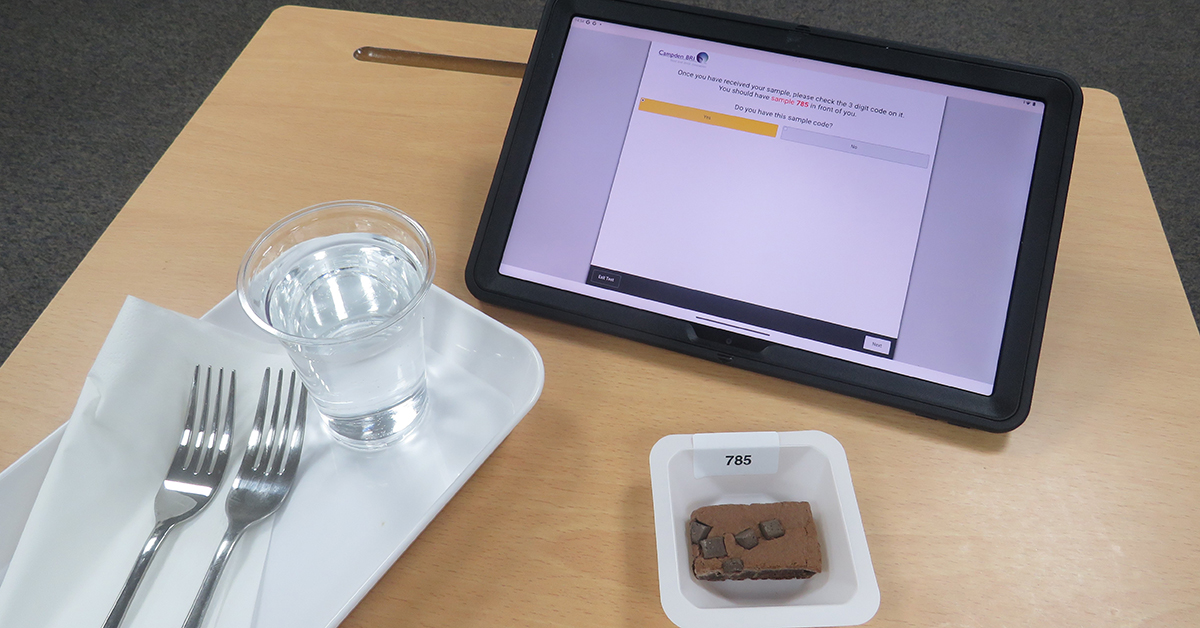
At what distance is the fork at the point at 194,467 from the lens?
434mm

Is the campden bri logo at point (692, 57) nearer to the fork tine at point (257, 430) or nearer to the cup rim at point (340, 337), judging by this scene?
the cup rim at point (340, 337)

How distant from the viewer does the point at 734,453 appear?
0.48m

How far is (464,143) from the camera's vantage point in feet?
2.24

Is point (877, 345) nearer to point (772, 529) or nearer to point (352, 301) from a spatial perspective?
point (772, 529)

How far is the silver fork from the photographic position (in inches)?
17.2

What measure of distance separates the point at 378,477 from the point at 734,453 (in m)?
0.23

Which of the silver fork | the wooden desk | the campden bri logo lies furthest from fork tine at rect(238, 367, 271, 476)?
the campden bri logo

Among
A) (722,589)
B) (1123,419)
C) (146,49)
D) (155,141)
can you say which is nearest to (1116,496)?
(1123,419)

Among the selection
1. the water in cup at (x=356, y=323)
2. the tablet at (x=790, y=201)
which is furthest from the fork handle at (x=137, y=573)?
the tablet at (x=790, y=201)

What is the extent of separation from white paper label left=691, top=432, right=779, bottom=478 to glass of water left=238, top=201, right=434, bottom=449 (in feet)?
0.64

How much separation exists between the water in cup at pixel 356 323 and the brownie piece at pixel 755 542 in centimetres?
21

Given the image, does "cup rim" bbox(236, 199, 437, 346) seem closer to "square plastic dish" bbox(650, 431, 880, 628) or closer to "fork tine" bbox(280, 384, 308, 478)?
"fork tine" bbox(280, 384, 308, 478)

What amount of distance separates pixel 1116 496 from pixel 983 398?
0.34 ft


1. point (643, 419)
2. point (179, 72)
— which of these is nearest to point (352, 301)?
point (643, 419)
